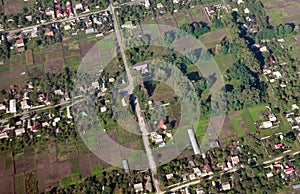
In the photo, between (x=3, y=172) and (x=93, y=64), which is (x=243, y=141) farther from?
(x=3, y=172)

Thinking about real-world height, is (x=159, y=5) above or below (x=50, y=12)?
below

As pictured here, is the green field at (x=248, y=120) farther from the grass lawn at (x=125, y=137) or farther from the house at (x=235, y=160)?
the grass lawn at (x=125, y=137)

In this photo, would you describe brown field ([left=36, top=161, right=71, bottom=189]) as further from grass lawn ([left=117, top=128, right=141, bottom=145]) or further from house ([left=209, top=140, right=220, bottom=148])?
house ([left=209, top=140, right=220, bottom=148])

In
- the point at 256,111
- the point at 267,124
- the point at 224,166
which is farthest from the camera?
the point at 256,111

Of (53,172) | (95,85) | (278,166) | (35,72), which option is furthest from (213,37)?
(53,172)

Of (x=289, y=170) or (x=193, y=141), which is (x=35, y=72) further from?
(x=289, y=170)
